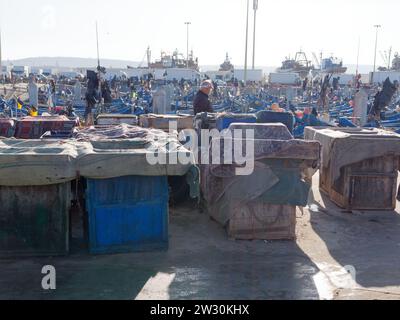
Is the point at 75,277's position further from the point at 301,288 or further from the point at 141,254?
the point at 301,288

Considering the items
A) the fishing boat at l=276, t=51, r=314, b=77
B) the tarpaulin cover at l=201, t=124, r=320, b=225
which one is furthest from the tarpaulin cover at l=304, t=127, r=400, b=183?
the fishing boat at l=276, t=51, r=314, b=77

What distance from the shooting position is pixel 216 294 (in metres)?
4.56

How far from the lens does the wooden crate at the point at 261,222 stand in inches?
234

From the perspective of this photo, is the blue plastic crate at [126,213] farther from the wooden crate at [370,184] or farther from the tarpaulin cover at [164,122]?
the tarpaulin cover at [164,122]

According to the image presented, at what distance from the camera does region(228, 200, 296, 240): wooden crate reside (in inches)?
234

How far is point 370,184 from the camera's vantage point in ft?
23.8

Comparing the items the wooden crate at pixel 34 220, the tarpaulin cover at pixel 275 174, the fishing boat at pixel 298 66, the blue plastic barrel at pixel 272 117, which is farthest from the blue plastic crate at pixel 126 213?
the fishing boat at pixel 298 66

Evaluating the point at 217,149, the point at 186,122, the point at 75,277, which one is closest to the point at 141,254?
the point at 75,277

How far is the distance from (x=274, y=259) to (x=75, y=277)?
2227mm

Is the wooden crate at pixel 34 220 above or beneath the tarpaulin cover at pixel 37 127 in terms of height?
beneath

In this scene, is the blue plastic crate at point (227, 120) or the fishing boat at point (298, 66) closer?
the blue plastic crate at point (227, 120)

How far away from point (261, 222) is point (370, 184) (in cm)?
228

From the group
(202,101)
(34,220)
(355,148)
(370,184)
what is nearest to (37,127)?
(202,101)

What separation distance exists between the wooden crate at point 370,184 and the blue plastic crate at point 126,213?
3.23 metres
